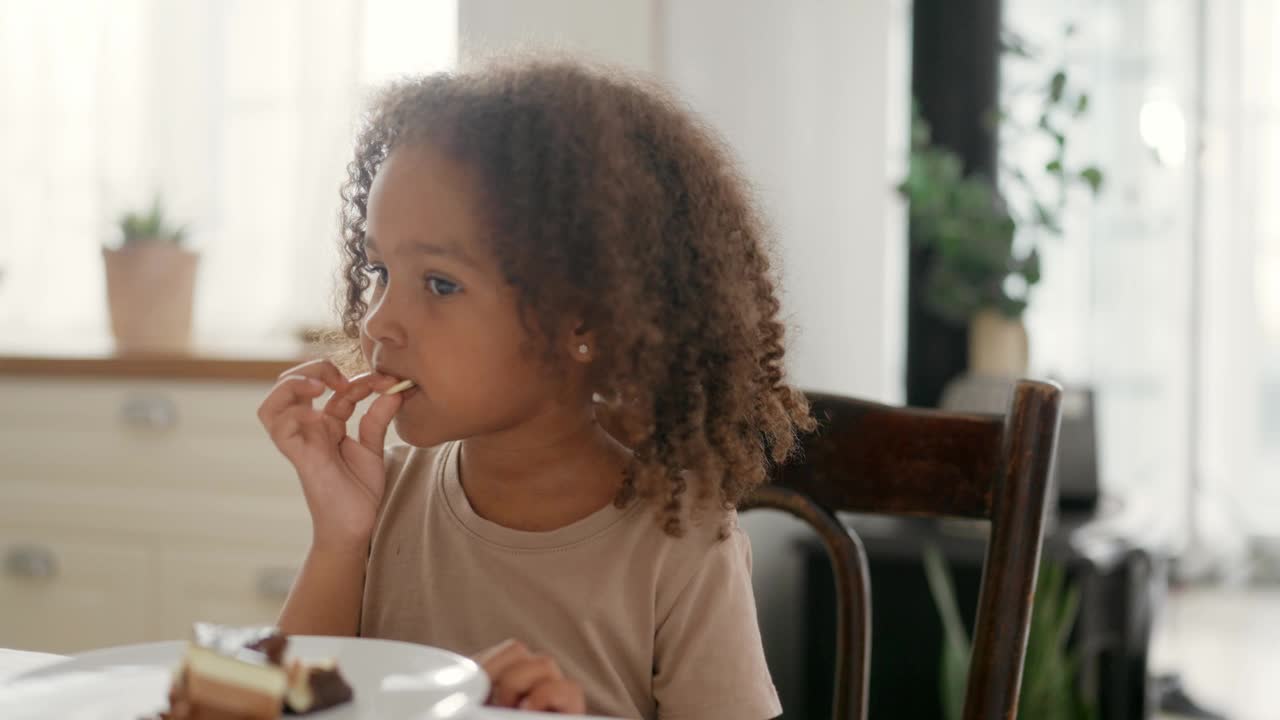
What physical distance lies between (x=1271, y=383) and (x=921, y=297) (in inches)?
79.5

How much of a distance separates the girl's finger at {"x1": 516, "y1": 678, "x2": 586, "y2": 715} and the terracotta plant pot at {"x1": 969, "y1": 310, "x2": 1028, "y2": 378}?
199 centimetres

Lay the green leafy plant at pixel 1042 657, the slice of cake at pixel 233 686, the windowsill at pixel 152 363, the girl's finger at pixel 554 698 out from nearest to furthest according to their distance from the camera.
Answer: the slice of cake at pixel 233 686 → the girl's finger at pixel 554 698 → the green leafy plant at pixel 1042 657 → the windowsill at pixel 152 363

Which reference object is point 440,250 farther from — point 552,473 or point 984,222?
point 984,222

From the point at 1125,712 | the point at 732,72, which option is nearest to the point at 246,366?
the point at 732,72

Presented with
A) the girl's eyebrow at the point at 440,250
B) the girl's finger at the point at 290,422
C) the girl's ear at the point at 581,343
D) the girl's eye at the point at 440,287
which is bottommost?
the girl's finger at the point at 290,422

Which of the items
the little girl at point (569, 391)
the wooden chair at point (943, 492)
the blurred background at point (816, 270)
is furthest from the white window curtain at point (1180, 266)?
the little girl at point (569, 391)

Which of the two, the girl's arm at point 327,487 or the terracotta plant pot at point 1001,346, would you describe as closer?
the girl's arm at point 327,487

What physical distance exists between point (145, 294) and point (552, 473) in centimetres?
187

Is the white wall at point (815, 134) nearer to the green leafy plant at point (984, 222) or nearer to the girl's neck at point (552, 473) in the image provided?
the green leafy plant at point (984, 222)

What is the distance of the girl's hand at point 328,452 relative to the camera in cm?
96

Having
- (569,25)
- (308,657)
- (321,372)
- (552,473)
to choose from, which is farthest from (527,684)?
(569,25)

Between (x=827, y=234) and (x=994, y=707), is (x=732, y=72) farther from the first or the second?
(x=994, y=707)

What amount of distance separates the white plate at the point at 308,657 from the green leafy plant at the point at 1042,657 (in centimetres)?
149

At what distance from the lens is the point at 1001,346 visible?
2.57 m
